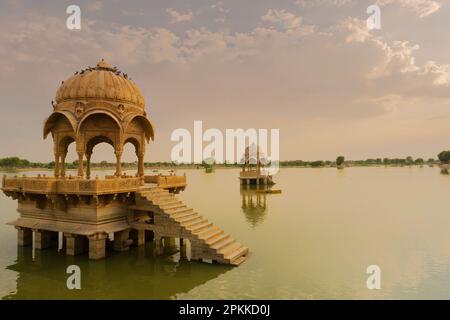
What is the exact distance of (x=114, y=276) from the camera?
13461 millimetres

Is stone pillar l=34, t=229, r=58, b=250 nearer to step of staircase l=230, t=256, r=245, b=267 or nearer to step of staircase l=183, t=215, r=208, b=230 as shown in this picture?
step of staircase l=183, t=215, r=208, b=230

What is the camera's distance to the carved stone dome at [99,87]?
57.2 feet

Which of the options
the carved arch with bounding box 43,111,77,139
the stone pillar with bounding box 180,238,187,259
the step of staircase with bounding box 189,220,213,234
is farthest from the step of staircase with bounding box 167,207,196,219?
the carved arch with bounding box 43,111,77,139

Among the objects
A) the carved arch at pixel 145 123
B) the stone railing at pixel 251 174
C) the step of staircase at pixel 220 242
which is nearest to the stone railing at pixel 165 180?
the carved arch at pixel 145 123

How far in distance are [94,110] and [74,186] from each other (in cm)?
408

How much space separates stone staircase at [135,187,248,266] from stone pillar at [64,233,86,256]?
3.06 meters

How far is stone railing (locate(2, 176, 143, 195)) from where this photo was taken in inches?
597

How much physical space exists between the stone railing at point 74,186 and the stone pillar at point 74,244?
7.12 ft

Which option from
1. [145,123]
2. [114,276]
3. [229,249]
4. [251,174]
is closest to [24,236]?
[114,276]

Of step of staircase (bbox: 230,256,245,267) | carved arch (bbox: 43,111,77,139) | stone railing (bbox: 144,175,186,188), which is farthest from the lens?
stone railing (bbox: 144,175,186,188)

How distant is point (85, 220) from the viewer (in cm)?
1589
